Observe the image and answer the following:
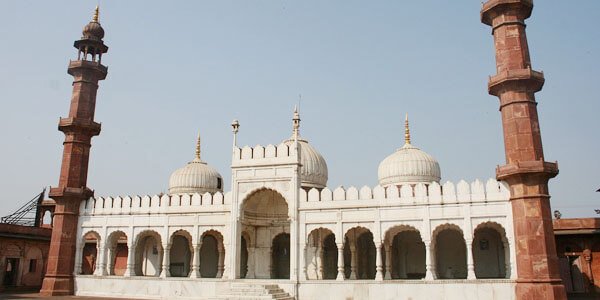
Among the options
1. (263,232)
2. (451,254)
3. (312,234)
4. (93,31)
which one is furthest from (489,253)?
(93,31)

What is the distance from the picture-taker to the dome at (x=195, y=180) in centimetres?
2923

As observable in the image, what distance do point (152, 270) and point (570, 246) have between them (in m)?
20.5

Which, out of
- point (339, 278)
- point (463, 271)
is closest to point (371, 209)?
point (339, 278)

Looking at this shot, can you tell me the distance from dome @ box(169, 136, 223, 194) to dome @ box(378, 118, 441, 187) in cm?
1001

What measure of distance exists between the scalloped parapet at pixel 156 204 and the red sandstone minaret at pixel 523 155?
11.7 m

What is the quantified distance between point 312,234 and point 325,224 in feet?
9.22

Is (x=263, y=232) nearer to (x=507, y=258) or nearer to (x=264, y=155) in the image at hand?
(x=264, y=155)

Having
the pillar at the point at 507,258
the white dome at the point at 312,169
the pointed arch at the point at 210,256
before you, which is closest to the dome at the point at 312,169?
the white dome at the point at 312,169

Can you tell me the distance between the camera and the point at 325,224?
20297 mm

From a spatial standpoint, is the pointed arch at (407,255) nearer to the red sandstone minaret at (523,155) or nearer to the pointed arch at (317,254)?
the pointed arch at (317,254)

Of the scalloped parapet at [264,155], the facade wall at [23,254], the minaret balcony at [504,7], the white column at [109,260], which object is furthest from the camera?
the facade wall at [23,254]

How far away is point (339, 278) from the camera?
64.0 feet

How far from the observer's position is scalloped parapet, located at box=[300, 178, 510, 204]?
60.1 feet

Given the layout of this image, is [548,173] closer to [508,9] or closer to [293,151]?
[508,9]
